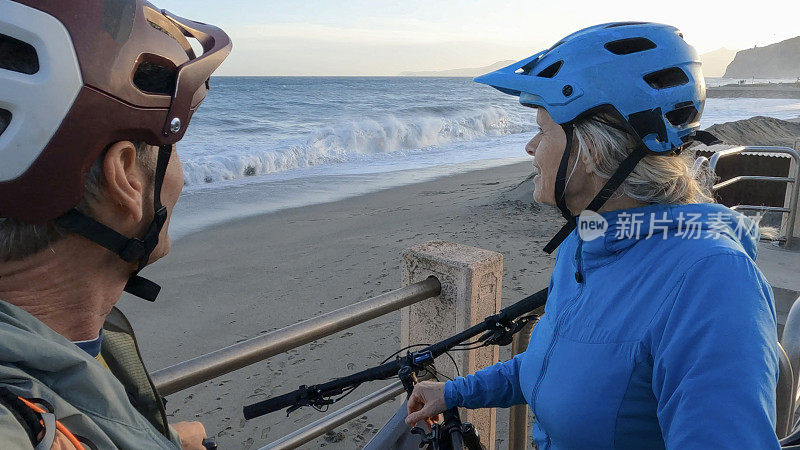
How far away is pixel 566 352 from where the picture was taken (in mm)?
1740

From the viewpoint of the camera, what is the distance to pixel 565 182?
202cm

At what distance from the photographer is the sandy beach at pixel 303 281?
5.71 meters

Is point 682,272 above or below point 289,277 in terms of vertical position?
above

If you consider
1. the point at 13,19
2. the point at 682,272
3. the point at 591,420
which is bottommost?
the point at 591,420

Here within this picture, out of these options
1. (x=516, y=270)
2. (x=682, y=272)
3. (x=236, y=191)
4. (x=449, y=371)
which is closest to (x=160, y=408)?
(x=682, y=272)

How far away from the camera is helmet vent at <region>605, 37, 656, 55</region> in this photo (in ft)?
6.77

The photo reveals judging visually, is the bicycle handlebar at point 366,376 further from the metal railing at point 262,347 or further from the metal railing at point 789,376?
the metal railing at point 789,376

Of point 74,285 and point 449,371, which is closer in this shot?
point 74,285

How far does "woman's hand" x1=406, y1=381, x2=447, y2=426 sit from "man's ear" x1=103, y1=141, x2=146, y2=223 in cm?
127

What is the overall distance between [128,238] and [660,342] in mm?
1387

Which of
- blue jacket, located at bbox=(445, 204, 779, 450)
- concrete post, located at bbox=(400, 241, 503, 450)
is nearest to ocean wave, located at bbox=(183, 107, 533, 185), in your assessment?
concrete post, located at bbox=(400, 241, 503, 450)

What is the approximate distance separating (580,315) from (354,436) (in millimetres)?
3740

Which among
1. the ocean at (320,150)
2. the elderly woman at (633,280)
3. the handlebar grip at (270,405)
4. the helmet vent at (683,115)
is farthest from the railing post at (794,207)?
the ocean at (320,150)

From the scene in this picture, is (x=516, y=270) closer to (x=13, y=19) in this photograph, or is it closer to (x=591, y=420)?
(x=591, y=420)
